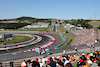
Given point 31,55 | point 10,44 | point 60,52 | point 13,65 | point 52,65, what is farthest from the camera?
point 10,44

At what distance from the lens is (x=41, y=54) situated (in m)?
21.4

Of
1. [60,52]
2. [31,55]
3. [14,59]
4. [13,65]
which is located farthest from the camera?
[60,52]

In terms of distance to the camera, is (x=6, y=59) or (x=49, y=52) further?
(x=49, y=52)

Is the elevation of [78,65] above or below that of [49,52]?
above

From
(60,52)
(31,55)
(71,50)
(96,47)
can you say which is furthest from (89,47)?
(31,55)

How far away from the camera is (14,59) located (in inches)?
761

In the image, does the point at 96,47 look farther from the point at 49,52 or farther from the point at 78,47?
the point at 49,52

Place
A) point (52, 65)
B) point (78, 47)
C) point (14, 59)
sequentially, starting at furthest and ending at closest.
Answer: point (78, 47), point (14, 59), point (52, 65)

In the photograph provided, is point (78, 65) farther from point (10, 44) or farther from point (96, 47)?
point (10, 44)

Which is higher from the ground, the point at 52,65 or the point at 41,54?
the point at 52,65

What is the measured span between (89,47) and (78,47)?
3.06 m

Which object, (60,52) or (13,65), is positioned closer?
(13,65)

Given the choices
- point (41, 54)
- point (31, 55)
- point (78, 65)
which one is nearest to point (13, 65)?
point (31, 55)

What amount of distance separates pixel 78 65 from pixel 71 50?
12.3 meters
